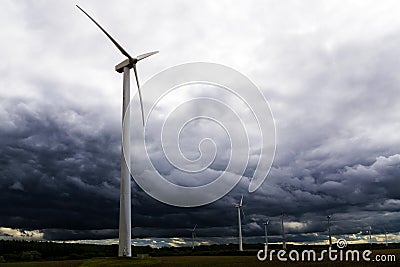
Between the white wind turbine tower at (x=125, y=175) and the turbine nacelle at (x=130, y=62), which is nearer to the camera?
the white wind turbine tower at (x=125, y=175)

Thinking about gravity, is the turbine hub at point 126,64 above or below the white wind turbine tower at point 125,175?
above

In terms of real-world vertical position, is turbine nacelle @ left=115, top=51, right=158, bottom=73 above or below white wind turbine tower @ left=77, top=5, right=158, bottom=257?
above

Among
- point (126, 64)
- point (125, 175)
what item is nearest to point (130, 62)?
point (126, 64)

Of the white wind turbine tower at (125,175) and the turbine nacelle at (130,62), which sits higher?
the turbine nacelle at (130,62)

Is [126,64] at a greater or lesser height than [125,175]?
greater

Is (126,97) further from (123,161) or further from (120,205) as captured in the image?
(120,205)

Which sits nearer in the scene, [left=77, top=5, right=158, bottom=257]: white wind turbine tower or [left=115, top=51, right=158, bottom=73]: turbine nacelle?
[left=77, top=5, right=158, bottom=257]: white wind turbine tower

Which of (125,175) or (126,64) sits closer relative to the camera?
(125,175)

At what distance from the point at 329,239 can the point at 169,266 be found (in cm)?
9600

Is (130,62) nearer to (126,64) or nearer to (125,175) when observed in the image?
(126,64)

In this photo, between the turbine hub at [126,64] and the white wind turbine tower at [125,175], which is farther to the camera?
the turbine hub at [126,64]

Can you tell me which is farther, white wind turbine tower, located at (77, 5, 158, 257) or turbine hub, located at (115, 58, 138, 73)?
turbine hub, located at (115, 58, 138, 73)

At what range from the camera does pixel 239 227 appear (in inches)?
5969

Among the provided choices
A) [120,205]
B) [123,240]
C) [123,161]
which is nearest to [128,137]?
[123,161]
